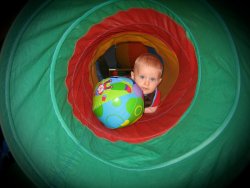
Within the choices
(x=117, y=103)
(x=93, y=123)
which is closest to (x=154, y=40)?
(x=117, y=103)

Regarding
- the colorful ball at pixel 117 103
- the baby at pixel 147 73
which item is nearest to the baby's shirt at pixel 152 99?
the baby at pixel 147 73

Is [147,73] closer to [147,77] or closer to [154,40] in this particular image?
[147,77]

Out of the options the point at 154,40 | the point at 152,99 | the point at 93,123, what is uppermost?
the point at 154,40

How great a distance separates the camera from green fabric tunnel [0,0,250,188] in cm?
160

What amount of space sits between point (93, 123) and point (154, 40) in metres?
1.09

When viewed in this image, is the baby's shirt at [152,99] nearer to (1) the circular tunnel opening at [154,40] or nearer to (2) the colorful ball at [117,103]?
(1) the circular tunnel opening at [154,40]

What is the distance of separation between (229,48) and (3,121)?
1.58 meters

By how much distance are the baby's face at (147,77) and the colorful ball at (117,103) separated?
0.22m

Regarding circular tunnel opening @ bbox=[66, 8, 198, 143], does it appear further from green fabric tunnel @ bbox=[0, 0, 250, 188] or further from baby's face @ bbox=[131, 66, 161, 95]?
baby's face @ bbox=[131, 66, 161, 95]

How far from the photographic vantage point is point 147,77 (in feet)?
7.16

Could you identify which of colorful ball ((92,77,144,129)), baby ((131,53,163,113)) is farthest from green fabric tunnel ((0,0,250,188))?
baby ((131,53,163,113))

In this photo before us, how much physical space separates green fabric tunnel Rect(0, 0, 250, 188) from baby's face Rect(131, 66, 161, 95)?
0.37m

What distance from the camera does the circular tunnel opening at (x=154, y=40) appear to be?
2010 mm

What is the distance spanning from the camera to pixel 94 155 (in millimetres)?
1753
